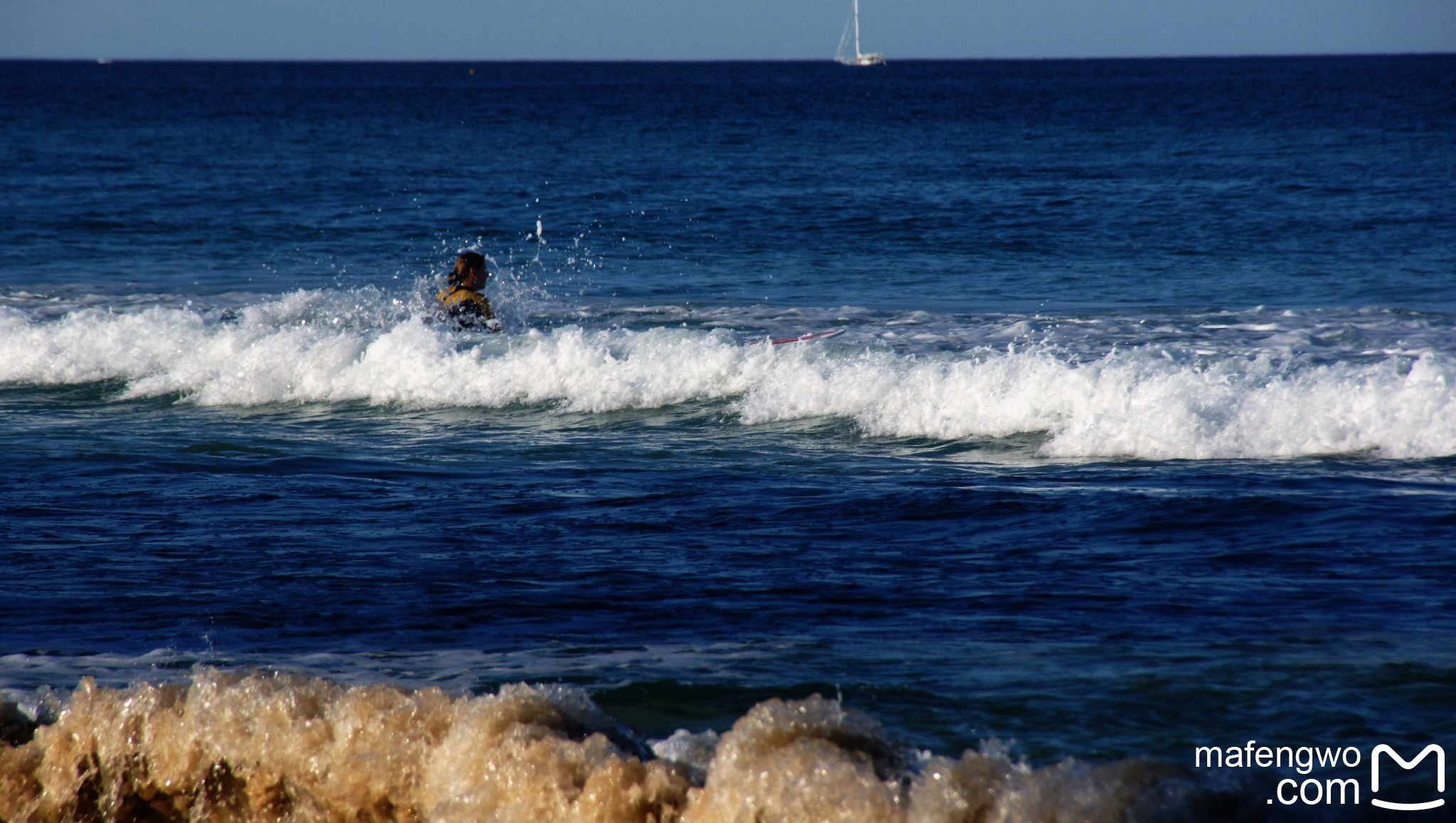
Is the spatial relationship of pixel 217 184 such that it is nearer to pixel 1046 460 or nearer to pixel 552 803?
pixel 1046 460

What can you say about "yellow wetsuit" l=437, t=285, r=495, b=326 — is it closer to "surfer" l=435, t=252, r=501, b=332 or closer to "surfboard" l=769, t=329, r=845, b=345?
"surfer" l=435, t=252, r=501, b=332

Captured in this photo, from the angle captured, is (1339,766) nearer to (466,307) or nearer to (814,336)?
(814,336)

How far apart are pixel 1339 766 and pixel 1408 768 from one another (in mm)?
181

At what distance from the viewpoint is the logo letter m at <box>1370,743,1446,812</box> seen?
3.44m

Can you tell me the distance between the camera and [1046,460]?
27.8 feet

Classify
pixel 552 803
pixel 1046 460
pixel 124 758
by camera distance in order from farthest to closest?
pixel 1046 460 → pixel 124 758 → pixel 552 803

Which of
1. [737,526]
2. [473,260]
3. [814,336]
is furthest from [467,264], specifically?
[737,526]

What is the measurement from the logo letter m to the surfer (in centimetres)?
1007

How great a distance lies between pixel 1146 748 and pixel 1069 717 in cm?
27

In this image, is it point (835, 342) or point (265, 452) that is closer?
point (265, 452)

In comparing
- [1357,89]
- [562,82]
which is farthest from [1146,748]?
[562,82]

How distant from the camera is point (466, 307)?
12.8 meters

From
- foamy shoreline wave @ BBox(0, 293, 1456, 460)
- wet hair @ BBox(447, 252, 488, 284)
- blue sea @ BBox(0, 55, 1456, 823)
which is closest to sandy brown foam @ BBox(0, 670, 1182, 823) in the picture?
blue sea @ BBox(0, 55, 1456, 823)

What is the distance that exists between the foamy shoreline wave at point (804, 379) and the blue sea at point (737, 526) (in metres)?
0.04
